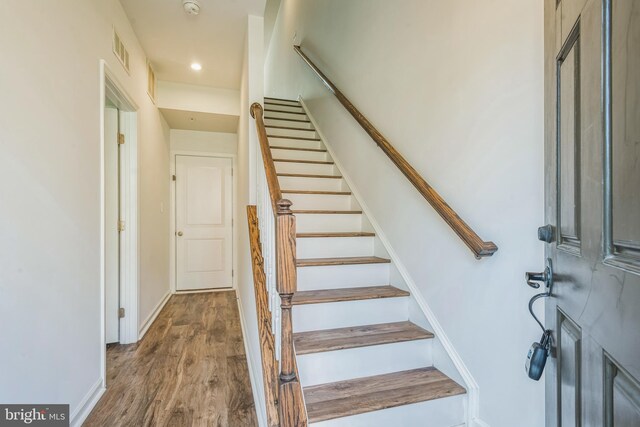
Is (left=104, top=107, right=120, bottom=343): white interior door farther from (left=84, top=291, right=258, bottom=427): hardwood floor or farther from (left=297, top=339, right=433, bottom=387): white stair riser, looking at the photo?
(left=297, top=339, right=433, bottom=387): white stair riser

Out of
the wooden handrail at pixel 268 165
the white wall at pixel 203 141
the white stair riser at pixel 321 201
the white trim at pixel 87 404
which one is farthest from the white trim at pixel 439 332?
the white wall at pixel 203 141

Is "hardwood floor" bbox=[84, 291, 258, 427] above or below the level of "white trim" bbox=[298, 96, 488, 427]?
below

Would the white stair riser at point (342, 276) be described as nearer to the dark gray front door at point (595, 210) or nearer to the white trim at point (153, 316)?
the dark gray front door at point (595, 210)

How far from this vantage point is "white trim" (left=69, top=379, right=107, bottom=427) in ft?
5.48

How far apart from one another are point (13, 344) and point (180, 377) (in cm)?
125

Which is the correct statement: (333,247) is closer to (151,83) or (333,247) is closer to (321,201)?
(321,201)

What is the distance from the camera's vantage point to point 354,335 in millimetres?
1713

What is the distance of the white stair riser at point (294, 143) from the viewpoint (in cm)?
327

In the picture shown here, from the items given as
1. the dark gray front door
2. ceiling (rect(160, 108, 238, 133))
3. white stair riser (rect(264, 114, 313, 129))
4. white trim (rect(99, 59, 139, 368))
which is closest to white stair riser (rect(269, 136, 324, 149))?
white stair riser (rect(264, 114, 313, 129))

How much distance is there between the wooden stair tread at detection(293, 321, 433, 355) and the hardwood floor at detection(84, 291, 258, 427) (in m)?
0.61

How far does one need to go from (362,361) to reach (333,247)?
871mm

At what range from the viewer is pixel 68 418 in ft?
5.22

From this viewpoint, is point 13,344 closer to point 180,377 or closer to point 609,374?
point 180,377

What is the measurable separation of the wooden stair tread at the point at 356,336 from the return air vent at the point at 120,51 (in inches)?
95.9
